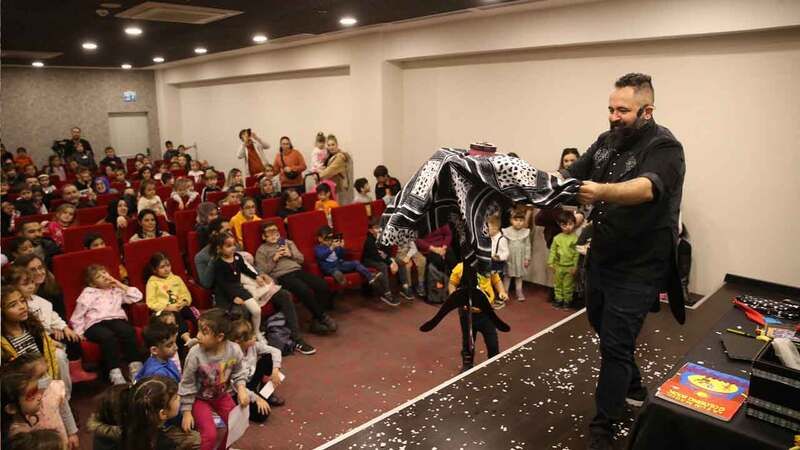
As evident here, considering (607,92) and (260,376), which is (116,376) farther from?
(607,92)

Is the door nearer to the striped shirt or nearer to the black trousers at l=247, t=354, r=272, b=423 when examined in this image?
the striped shirt

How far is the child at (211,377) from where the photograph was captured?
9.11ft

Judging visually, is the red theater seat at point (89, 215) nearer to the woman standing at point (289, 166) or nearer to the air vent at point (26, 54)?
Result: the woman standing at point (289, 166)

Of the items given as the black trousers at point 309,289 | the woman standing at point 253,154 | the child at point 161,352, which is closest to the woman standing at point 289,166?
the woman standing at point 253,154

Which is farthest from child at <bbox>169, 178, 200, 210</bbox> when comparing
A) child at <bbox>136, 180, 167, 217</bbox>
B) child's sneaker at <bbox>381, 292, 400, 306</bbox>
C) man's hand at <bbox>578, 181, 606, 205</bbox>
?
man's hand at <bbox>578, 181, 606, 205</bbox>

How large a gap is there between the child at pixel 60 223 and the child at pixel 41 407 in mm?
2737

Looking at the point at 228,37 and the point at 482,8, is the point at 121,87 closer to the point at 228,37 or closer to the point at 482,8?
the point at 228,37

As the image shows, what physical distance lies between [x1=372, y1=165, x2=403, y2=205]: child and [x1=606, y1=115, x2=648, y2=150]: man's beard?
14.1 feet

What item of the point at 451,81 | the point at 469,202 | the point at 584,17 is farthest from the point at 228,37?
the point at 469,202

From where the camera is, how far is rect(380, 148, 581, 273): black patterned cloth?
2.09 meters

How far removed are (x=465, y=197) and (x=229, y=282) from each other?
249 centimetres

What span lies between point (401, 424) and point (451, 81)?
4851 mm

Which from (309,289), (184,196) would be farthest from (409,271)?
(184,196)

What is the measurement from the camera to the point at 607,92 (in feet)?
17.3
